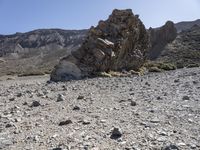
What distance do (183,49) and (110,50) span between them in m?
47.7

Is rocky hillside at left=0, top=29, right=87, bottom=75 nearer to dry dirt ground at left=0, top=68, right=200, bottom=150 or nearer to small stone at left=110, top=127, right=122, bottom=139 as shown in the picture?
dry dirt ground at left=0, top=68, right=200, bottom=150

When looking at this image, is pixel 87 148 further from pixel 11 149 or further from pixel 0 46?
pixel 0 46

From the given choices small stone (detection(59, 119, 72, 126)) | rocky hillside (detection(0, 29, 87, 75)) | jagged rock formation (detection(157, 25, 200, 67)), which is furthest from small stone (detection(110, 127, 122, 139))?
rocky hillside (detection(0, 29, 87, 75))

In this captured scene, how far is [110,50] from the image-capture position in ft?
113

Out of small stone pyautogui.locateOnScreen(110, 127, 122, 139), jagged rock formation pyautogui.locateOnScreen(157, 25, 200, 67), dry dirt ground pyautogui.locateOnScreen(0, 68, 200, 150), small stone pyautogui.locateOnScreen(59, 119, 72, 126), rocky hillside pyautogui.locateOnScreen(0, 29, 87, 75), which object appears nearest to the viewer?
dry dirt ground pyautogui.locateOnScreen(0, 68, 200, 150)

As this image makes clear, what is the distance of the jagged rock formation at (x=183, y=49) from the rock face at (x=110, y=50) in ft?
81.4

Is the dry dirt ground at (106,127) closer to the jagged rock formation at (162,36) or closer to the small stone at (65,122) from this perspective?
the small stone at (65,122)

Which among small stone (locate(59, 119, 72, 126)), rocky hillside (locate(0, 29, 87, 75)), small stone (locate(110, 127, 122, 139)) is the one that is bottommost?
rocky hillside (locate(0, 29, 87, 75))

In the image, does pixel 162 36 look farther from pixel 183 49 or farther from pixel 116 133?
pixel 116 133

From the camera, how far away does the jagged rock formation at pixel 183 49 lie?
69188 mm

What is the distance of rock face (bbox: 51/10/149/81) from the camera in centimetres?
3180

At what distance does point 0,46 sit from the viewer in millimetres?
184500

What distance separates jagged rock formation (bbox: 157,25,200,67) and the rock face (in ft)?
81.4

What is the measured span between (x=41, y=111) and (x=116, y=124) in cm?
320
